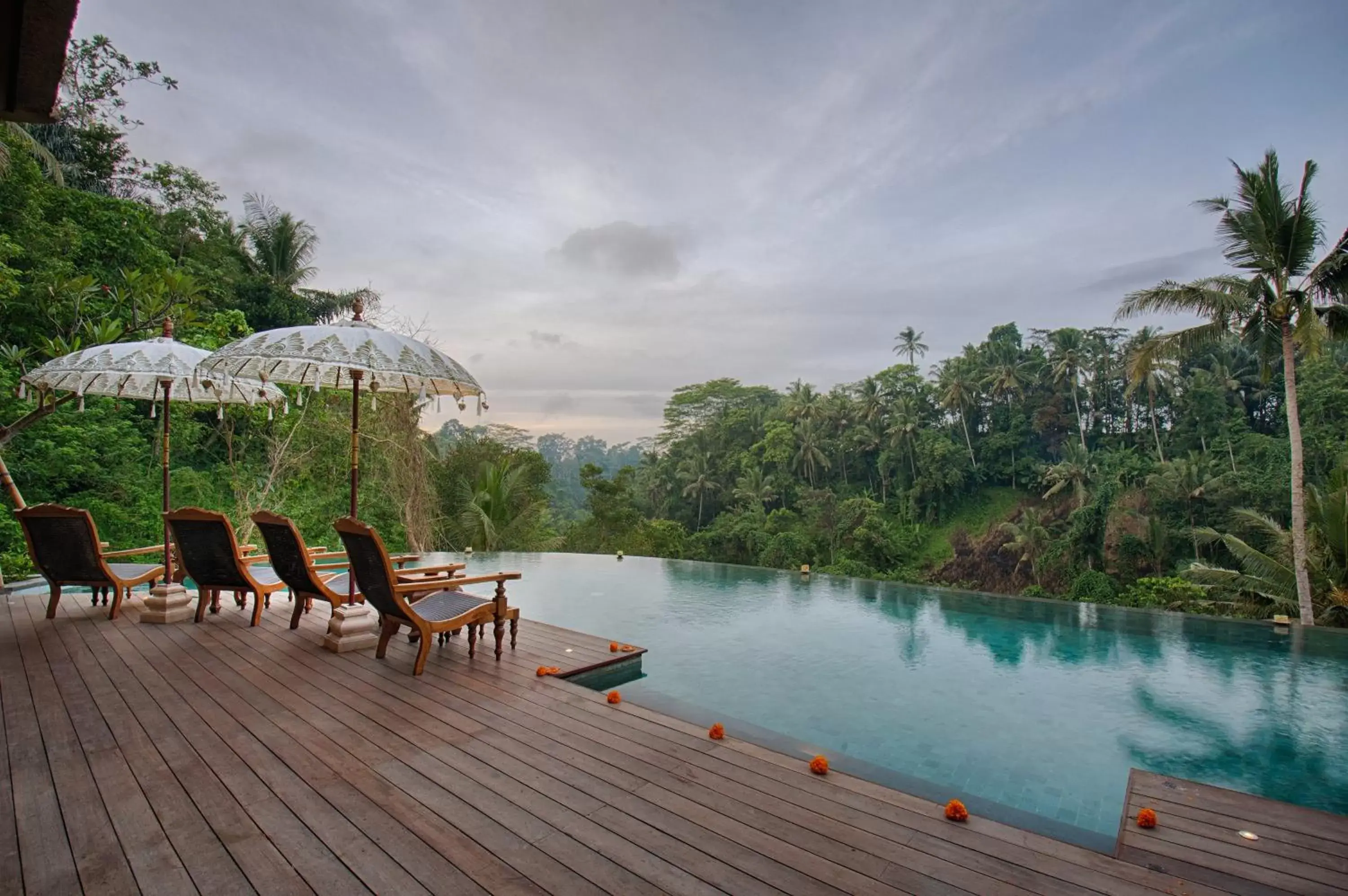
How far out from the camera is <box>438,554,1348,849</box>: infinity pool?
3287 millimetres

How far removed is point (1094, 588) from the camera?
60.6 ft

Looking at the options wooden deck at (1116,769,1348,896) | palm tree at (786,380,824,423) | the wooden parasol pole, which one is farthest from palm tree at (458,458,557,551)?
palm tree at (786,380,824,423)

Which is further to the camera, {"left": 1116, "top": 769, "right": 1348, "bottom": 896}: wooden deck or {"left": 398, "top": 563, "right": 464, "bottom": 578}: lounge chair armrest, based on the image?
{"left": 398, "top": 563, "right": 464, "bottom": 578}: lounge chair armrest

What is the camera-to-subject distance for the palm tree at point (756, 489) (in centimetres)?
2895

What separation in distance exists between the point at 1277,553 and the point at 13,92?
14.8 meters

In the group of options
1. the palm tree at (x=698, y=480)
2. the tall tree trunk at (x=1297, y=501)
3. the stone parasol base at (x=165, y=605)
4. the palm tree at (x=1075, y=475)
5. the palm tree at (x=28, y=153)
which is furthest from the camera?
the palm tree at (x=698, y=480)

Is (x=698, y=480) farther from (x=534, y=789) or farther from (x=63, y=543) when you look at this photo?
(x=534, y=789)

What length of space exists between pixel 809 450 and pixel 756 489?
358cm

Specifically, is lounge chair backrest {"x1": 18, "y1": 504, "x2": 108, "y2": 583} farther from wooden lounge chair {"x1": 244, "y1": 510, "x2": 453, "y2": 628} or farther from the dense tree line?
the dense tree line

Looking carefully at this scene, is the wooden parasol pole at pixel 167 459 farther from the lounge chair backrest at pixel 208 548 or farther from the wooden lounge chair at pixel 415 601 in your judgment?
the wooden lounge chair at pixel 415 601

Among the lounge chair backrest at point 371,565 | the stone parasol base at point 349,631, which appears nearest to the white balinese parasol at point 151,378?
the stone parasol base at point 349,631

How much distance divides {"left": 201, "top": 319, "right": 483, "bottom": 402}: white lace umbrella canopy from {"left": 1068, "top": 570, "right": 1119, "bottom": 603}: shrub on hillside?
2019 centimetres

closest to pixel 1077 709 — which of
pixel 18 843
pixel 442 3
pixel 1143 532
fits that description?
pixel 18 843

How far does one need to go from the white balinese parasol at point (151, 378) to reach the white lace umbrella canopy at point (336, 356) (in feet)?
1.51
